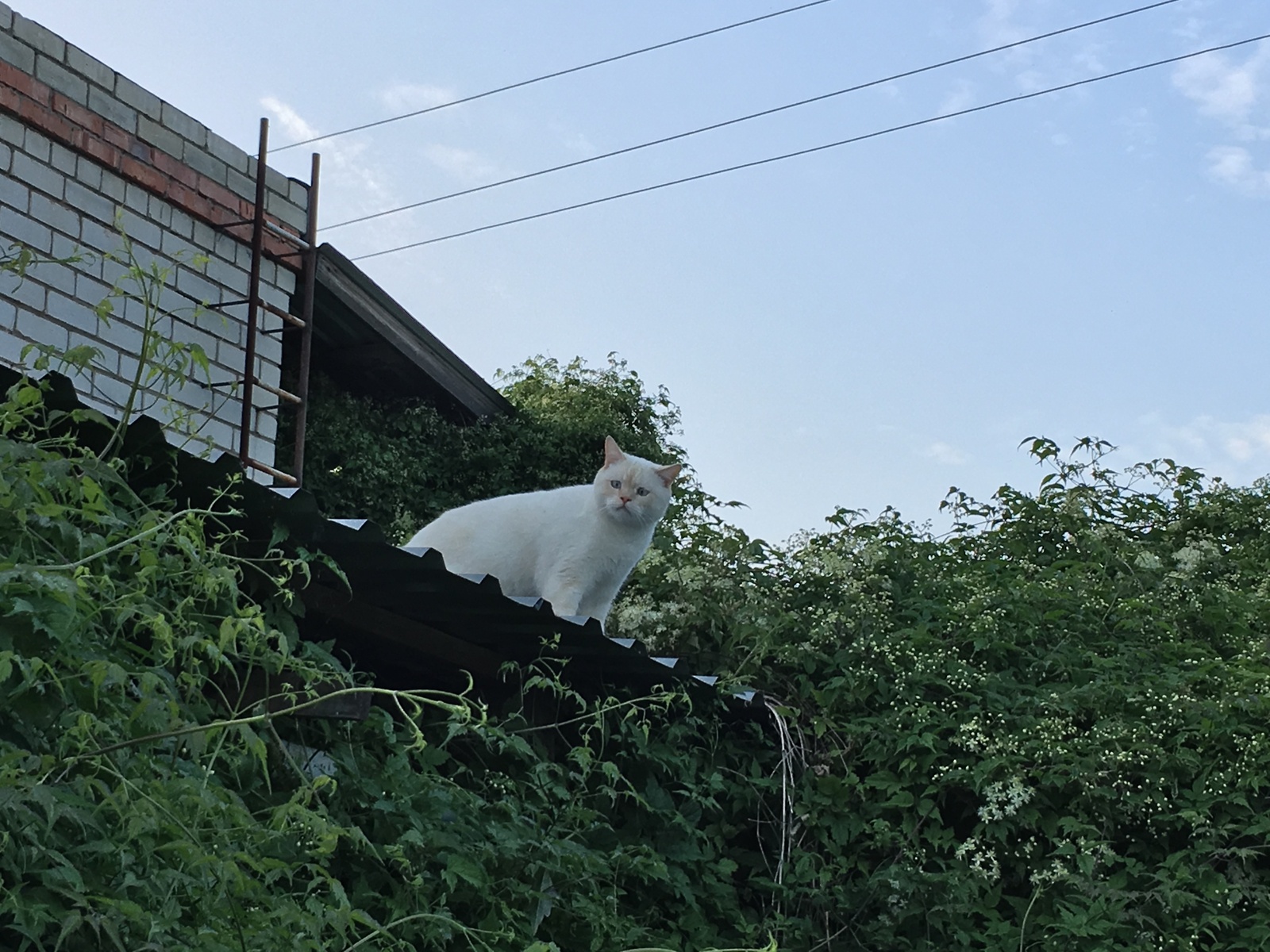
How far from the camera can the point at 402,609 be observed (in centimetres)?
438

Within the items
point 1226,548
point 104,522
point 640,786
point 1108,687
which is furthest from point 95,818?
point 1226,548

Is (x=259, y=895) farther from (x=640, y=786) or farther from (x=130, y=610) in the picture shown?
(x=640, y=786)

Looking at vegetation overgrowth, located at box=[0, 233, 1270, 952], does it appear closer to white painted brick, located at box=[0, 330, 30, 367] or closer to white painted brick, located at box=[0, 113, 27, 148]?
white painted brick, located at box=[0, 330, 30, 367]

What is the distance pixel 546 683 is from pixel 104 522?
5.80 ft

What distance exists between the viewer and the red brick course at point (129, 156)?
7.38m

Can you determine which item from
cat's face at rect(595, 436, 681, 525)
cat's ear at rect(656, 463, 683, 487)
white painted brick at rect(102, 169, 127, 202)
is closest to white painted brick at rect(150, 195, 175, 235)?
white painted brick at rect(102, 169, 127, 202)

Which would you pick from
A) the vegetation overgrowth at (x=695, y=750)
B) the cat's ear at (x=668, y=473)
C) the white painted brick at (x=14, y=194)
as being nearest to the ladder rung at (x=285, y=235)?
the white painted brick at (x=14, y=194)

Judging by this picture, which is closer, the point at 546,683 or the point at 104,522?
the point at 104,522

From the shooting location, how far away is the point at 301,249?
9.48 meters

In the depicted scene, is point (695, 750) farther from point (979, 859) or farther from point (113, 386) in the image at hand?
point (113, 386)

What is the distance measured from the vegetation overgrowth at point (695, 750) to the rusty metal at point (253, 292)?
2.74 m

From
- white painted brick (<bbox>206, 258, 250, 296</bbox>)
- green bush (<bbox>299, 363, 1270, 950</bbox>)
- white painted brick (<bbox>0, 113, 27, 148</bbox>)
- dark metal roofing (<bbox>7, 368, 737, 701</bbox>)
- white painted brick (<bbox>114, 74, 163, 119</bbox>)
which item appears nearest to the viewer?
dark metal roofing (<bbox>7, 368, 737, 701</bbox>)

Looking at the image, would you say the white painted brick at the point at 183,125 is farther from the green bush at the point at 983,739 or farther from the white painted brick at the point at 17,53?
the green bush at the point at 983,739

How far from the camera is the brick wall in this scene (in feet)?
24.1
